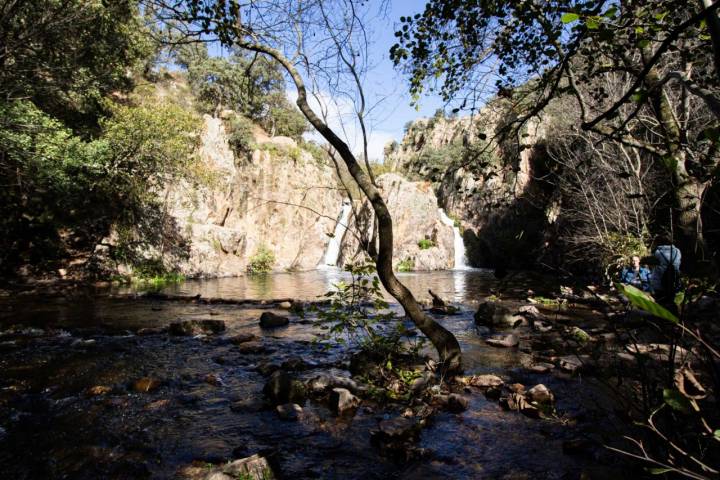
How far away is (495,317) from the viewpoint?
1062 cm

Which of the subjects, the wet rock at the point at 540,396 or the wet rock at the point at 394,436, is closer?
the wet rock at the point at 394,436

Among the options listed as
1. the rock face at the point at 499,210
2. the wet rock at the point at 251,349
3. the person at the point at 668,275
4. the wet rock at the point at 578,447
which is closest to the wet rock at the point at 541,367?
the person at the point at 668,275

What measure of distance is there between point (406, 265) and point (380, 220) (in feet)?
85.7

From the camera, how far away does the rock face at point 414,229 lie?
32.2m

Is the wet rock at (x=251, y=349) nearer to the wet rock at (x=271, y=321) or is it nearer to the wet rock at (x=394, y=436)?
the wet rock at (x=271, y=321)

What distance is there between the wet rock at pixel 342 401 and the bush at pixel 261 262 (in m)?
24.2

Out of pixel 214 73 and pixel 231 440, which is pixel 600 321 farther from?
pixel 214 73

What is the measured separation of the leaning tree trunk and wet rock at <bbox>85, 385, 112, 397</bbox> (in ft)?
14.6

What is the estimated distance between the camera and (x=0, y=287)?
15.8 metres

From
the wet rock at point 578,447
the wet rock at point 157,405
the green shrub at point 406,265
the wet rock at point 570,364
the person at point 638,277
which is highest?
the person at point 638,277

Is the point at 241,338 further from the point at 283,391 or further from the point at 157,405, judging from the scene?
the point at 283,391

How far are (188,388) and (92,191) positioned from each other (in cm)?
1887

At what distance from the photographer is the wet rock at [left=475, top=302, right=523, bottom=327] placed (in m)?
10.5

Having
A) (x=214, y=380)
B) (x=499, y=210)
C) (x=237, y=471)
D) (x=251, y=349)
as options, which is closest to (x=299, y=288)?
(x=251, y=349)
